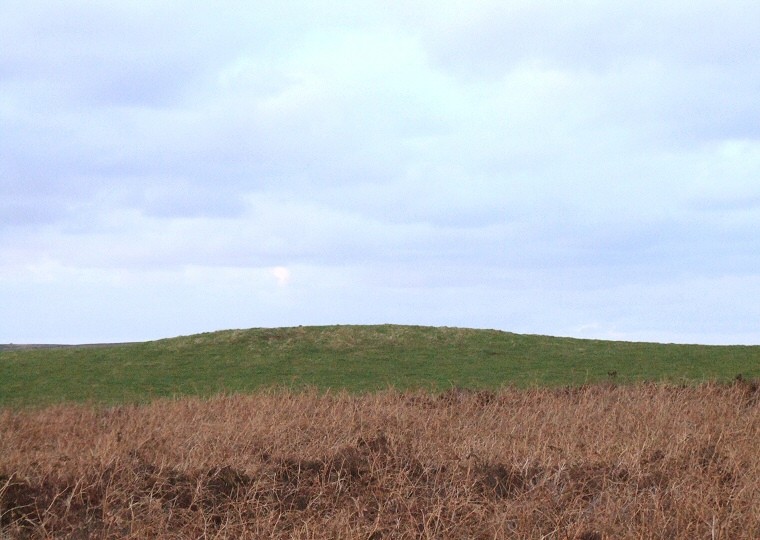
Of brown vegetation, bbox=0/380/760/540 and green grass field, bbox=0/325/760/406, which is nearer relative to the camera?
brown vegetation, bbox=0/380/760/540

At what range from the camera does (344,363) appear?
23.7 m

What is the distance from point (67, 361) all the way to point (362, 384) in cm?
1184

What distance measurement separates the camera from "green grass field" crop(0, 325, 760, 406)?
20469mm

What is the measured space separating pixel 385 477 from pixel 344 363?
1515 centimetres

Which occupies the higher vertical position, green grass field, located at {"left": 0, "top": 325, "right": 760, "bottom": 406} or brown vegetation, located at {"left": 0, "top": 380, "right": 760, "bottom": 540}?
green grass field, located at {"left": 0, "top": 325, "right": 760, "bottom": 406}

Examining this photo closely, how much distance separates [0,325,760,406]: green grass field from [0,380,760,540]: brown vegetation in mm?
6674

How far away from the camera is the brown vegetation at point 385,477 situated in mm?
7492

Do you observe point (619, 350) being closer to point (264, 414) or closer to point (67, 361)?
point (264, 414)

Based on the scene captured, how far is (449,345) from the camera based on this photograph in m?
26.9

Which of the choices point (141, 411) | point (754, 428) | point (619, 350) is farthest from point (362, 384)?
point (619, 350)

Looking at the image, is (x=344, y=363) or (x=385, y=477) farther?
(x=344, y=363)

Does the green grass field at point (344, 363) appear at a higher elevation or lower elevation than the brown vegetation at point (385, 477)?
A: higher

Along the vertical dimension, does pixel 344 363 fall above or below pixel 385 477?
above

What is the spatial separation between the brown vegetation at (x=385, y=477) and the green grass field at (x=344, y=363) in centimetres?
667
